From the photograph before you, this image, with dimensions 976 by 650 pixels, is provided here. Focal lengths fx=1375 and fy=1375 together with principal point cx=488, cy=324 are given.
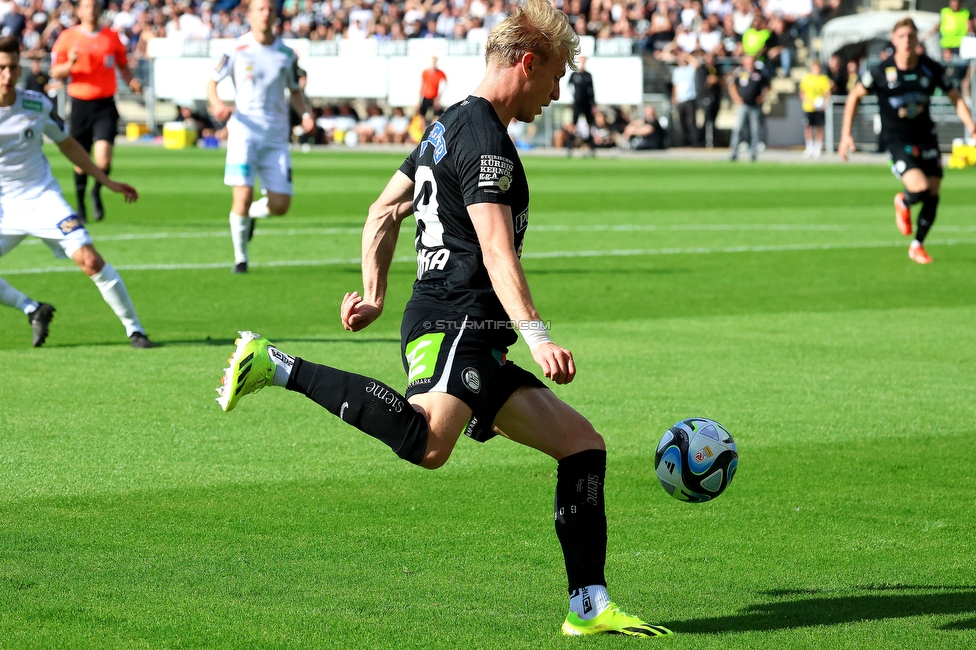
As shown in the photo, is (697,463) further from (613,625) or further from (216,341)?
(216,341)

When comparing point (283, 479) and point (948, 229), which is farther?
point (948, 229)

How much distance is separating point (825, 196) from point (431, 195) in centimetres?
2005

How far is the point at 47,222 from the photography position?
9.02m

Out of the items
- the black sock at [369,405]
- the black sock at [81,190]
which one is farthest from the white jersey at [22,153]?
the black sock at [81,190]

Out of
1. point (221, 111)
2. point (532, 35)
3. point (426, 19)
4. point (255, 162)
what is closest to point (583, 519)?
point (532, 35)

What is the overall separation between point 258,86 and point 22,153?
166 inches

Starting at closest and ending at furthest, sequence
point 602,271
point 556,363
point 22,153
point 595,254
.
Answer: point 556,363
point 22,153
point 602,271
point 595,254

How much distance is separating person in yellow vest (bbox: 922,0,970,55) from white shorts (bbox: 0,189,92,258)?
2983cm

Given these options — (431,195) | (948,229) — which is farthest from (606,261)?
(431,195)

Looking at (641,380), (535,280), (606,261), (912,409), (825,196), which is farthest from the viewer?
(825,196)

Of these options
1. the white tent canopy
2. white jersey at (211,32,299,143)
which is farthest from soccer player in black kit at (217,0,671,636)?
the white tent canopy

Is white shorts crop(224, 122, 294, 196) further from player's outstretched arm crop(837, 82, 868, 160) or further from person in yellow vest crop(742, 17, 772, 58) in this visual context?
person in yellow vest crop(742, 17, 772, 58)

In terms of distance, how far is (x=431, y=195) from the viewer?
4.42m

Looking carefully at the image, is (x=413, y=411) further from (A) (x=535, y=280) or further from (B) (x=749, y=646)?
(A) (x=535, y=280)
